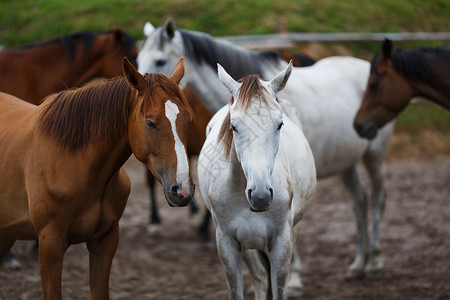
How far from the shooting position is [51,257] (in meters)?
2.96

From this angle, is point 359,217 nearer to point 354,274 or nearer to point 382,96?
point 354,274

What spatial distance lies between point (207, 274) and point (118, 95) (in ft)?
9.07

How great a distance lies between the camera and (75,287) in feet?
15.4

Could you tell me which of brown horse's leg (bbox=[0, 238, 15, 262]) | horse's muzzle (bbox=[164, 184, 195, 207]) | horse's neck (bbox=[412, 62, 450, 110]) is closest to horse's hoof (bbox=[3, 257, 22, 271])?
brown horse's leg (bbox=[0, 238, 15, 262])

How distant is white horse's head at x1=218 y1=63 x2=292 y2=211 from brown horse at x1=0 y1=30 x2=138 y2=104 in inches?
123

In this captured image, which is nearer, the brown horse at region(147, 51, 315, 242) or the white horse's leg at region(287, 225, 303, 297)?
the white horse's leg at region(287, 225, 303, 297)

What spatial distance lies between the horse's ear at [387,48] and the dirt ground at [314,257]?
78.1 inches

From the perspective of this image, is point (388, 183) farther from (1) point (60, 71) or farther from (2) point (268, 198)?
(2) point (268, 198)

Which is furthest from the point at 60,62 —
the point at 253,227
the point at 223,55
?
the point at 253,227

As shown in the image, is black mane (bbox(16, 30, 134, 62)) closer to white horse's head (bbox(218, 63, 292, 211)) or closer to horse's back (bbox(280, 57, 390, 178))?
horse's back (bbox(280, 57, 390, 178))

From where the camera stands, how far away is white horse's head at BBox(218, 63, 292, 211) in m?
2.69

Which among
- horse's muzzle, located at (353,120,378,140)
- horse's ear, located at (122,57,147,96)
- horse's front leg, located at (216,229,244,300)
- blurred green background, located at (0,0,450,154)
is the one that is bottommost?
blurred green background, located at (0,0,450,154)

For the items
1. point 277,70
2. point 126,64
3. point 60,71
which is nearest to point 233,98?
point 126,64

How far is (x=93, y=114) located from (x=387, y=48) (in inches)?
110
